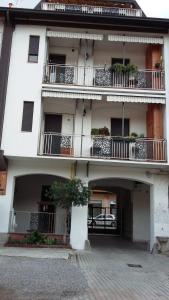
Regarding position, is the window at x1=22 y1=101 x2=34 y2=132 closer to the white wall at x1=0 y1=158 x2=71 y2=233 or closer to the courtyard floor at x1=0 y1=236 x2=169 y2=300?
the white wall at x1=0 y1=158 x2=71 y2=233

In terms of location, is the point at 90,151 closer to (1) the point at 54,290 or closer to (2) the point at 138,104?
(2) the point at 138,104

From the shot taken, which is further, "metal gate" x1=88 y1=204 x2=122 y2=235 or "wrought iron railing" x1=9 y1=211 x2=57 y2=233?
"metal gate" x1=88 y1=204 x2=122 y2=235

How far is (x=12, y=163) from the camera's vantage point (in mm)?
18188

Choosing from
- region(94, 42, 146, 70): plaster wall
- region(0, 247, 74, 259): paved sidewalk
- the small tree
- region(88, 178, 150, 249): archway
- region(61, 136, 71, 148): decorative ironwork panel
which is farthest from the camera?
region(88, 178, 150, 249): archway

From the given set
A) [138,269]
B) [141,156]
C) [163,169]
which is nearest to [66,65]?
[141,156]

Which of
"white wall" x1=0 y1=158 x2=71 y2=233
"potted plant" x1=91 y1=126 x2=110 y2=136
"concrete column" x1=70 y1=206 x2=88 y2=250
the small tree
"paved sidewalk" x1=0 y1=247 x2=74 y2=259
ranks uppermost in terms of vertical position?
"potted plant" x1=91 y1=126 x2=110 y2=136

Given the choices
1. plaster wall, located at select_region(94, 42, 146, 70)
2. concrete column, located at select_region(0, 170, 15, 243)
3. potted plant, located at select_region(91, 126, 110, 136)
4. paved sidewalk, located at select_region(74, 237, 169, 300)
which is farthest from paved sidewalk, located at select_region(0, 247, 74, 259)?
plaster wall, located at select_region(94, 42, 146, 70)

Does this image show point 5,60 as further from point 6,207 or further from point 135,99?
point 6,207

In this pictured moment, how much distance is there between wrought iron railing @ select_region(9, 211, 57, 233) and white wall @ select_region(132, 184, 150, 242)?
5.06 metres

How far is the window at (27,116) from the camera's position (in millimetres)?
17953

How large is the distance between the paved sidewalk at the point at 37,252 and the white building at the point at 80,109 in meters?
1.54

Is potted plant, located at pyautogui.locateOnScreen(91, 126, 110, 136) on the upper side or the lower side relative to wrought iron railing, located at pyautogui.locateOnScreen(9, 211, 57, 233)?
upper

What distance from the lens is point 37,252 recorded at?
49.8ft

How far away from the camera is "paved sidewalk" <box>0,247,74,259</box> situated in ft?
46.9
